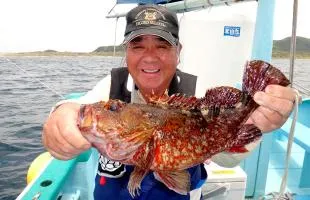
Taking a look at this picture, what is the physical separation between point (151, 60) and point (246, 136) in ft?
3.71

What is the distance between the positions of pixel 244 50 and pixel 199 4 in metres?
1.47

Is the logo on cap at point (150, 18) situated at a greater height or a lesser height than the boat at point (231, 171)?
greater

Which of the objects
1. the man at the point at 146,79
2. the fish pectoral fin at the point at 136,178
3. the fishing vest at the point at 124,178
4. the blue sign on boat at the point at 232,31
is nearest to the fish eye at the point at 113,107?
the fish pectoral fin at the point at 136,178

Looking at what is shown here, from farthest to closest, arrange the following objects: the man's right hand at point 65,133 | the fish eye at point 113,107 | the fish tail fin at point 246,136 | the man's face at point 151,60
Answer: the man's face at point 151,60 → the fish tail fin at point 246,136 → the fish eye at point 113,107 → the man's right hand at point 65,133

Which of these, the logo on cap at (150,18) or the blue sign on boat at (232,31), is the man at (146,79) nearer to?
the logo on cap at (150,18)

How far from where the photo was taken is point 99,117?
6.18 ft

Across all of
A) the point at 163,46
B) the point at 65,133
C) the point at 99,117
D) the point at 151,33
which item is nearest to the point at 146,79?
the point at 163,46

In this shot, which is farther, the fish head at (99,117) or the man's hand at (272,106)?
the man's hand at (272,106)

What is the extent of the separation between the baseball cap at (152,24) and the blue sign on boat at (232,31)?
4.21m

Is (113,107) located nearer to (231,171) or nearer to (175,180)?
(175,180)

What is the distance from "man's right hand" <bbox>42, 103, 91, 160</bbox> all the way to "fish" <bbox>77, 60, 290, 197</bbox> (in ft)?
0.13

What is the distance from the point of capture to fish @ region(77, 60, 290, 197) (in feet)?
6.33

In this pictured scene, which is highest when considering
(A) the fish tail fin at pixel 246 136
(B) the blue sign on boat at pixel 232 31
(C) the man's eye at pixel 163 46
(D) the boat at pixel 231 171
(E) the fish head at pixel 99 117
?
(B) the blue sign on boat at pixel 232 31

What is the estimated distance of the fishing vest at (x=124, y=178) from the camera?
2.77 meters
